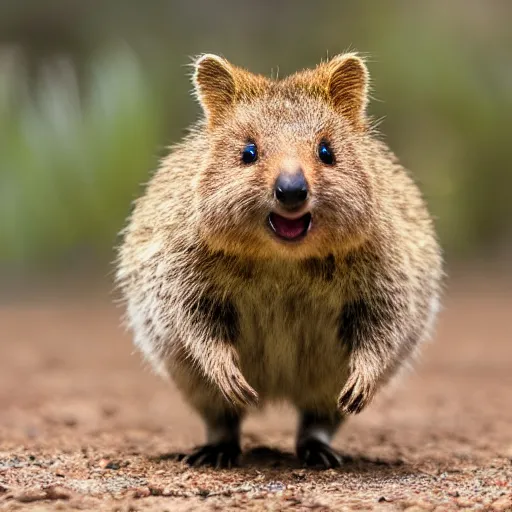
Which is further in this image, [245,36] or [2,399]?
[245,36]

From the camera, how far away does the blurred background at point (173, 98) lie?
1914 cm

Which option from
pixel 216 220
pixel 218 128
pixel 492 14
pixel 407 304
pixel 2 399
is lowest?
pixel 2 399

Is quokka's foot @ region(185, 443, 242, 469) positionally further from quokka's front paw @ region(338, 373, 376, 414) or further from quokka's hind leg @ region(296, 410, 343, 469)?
quokka's front paw @ region(338, 373, 376, 414)

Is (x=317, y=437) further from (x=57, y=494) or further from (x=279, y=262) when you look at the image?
(x=57, y=494)

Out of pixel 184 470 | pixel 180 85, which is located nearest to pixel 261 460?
pixel 184 470

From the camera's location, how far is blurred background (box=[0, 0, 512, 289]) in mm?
19141

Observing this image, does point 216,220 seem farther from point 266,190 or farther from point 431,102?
point 431,102

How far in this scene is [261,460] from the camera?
686cm

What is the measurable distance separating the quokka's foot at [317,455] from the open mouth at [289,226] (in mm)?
1784

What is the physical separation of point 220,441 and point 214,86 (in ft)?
7.85

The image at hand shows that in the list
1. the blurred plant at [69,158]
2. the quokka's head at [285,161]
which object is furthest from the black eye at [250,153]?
the blurred plant at [69,158]

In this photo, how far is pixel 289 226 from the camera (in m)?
5.62

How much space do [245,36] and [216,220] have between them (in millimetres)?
16035

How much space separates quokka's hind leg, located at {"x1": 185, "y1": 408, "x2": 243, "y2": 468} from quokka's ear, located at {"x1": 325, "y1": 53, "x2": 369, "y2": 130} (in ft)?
7.10
